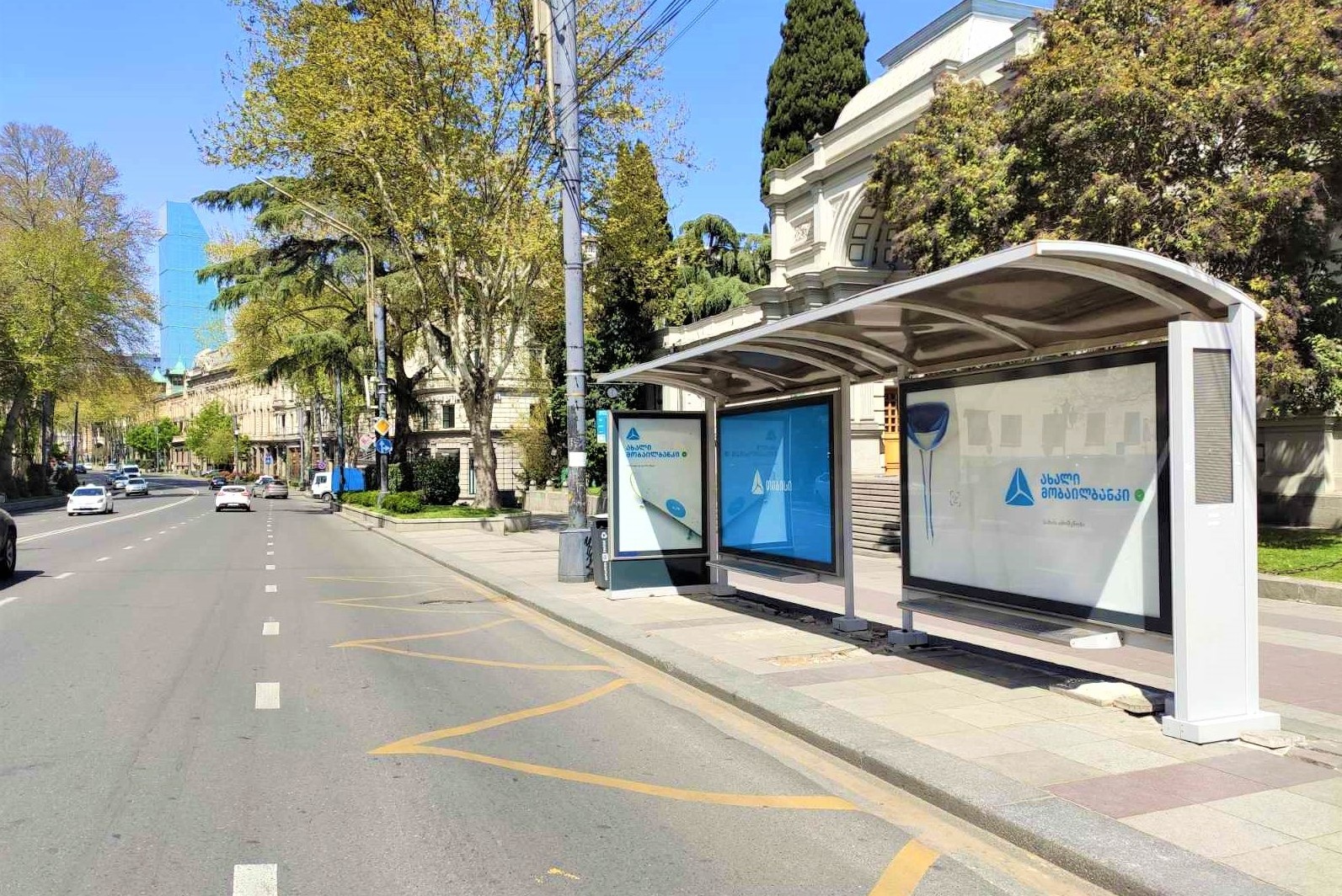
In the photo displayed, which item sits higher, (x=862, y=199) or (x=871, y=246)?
(x=862, y=199)

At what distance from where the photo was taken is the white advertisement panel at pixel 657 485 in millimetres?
12750

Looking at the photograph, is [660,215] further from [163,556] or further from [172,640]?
[172,640]

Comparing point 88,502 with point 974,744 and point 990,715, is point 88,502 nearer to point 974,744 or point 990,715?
point 990,715

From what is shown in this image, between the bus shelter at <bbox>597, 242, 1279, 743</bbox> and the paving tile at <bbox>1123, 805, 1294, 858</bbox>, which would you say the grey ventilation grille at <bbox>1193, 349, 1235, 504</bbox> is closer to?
the bus shelter at <bbox>597, 242, 1279, 743</bbox>

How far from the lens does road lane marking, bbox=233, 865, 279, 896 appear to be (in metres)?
4.02

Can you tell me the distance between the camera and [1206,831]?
449 centimetres

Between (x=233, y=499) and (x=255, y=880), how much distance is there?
46283 mm

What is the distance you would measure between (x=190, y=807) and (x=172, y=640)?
580cm

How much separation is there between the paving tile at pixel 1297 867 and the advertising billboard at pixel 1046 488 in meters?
2.16

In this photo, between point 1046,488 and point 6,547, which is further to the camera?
point 6,547

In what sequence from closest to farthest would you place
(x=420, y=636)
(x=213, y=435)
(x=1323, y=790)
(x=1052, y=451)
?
(x=1323, y=790) < (x=1052, y=451) < (x=420, y=636) < (x=213, y=435)

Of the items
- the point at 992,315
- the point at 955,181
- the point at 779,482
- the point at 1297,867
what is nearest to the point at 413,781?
the point at 1297,867

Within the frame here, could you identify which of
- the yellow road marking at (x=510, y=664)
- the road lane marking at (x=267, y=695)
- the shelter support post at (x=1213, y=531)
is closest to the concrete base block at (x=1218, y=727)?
the shelter support post at (x=1213, y=531)

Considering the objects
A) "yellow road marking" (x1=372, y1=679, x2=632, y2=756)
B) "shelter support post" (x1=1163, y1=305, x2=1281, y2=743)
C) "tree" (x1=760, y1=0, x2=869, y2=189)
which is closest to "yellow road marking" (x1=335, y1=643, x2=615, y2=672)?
"yellow road marking" (x1=372, y1=679, x2=632, y2=756)
